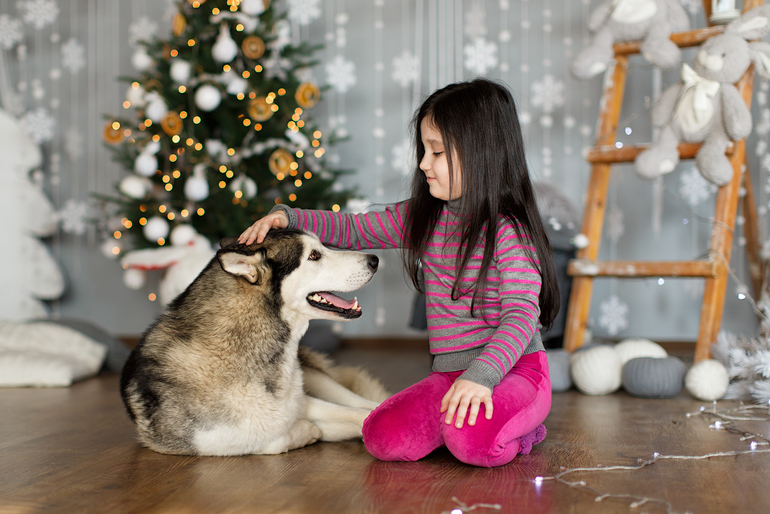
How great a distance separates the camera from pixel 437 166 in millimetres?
1684

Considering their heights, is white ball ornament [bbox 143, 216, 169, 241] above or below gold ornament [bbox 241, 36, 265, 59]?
→ below

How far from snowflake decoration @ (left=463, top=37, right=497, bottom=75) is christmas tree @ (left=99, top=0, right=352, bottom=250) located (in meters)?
1.05

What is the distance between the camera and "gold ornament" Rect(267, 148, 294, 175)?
355cm

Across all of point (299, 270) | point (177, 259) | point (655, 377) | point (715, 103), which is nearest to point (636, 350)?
point (655, 377)

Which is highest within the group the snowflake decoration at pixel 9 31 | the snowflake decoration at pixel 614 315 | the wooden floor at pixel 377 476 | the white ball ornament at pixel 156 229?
the snowflake decoration at pixel 9 31

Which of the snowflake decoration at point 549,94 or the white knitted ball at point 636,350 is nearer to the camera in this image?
the white knitted ball at point 636,350

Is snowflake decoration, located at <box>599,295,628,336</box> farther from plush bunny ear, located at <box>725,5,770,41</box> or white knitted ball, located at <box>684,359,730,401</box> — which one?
plush bunny ear, located at <box>725,5,770,41</box>

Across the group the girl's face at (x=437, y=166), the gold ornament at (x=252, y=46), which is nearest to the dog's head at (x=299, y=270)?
the girl's face at (x=437, y=166)

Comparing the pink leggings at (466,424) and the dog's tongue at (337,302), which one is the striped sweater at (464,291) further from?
A: the dog's tongue at (337,302)

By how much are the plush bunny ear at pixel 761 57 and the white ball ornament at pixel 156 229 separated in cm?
281

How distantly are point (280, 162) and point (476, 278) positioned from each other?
2108 millimetres

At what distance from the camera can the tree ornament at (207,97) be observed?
3.35 meters

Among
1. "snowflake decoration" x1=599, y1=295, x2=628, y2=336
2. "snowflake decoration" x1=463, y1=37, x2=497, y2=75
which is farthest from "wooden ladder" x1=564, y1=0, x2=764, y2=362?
"snowflake decoration" x1=463, y1=37, x2=497, y2=75

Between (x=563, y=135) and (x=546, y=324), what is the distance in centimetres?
255
